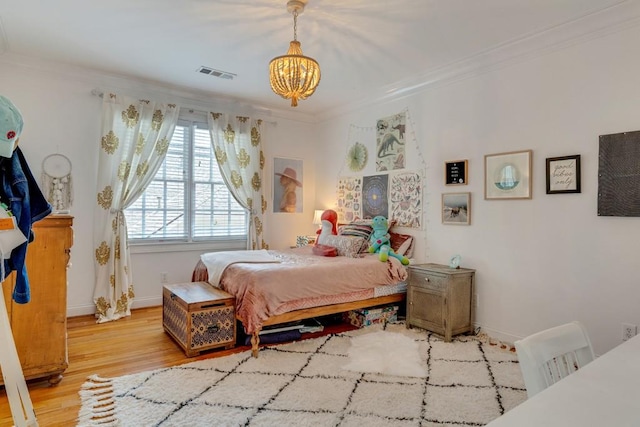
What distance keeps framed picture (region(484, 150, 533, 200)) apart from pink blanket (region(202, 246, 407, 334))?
1.20 metres

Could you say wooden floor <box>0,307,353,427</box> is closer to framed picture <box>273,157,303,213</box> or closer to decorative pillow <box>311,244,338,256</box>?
decorative pillow <box>311,244,338,256</box>

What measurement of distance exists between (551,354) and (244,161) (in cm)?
445

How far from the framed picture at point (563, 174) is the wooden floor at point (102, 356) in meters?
2.31

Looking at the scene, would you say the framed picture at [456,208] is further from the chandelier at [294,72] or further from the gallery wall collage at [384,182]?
the chandelier at [294,72]

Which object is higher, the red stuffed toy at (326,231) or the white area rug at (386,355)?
the red stuffed toy at (326,231)

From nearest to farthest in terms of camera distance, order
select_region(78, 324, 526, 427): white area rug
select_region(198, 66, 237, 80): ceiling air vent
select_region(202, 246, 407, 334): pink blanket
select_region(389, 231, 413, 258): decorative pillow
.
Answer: select_region(78, 324, 526, 427): white area rug < select_region(202, 246, 407, 334): pink blanket < select_region(198, 66, 237, 80): ceiling air vent < select_region(389, 231, 413, 258): decorative pillow

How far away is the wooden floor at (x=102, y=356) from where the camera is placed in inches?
86.5

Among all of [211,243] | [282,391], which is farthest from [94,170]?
[282,391]

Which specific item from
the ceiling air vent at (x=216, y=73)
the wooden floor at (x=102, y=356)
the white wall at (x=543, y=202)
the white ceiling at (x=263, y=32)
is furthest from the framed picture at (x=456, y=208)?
the ceiling air vent at (x=216, y=73)

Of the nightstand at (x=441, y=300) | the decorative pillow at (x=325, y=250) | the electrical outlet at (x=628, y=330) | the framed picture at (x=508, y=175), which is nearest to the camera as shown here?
the electrical outlet at (x=628, y=330)

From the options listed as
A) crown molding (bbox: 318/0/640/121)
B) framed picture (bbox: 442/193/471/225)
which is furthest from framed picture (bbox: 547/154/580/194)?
crown molding (bbox: 318/0/640/121)

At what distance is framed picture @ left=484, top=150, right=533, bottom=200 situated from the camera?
3.22 meters

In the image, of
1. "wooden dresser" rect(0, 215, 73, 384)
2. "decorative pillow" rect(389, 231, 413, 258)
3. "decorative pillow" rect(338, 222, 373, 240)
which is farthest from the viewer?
"decorative pillow" rect(338, 222, 373, 240)

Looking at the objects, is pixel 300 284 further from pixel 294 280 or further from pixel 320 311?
pixel 320 311
